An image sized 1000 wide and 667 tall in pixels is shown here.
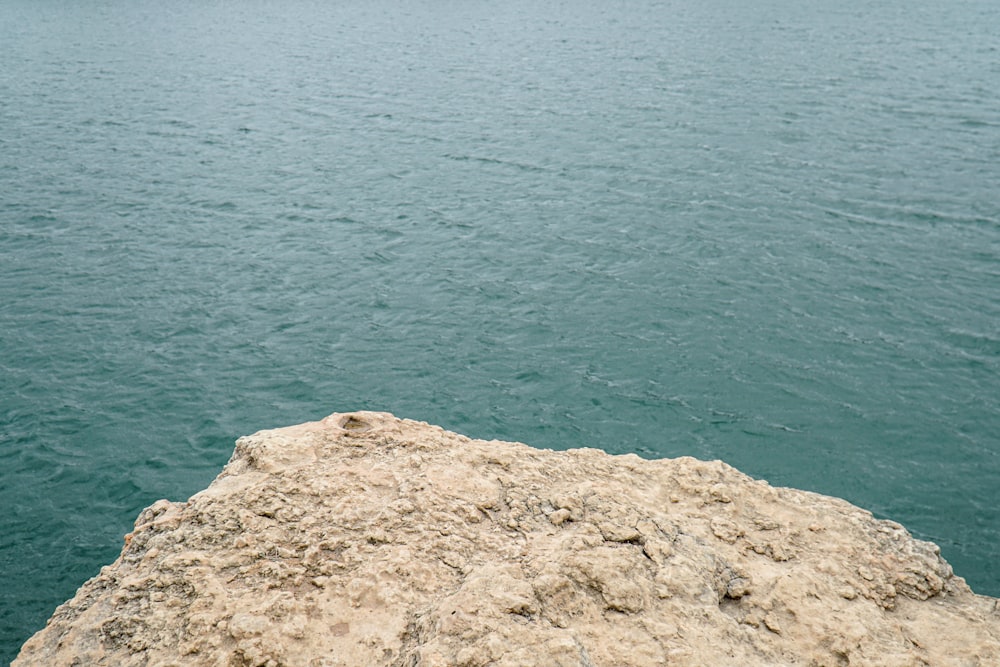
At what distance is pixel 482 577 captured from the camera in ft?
16.3

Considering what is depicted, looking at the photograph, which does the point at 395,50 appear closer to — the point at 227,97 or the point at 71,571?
the point at 227,97

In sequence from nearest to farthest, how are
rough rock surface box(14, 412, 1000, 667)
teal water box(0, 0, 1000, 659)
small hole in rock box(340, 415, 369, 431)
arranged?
rough rock surface box(14, 412, 1000, 667) → small hole in rock box(340, 415, 369, 431) → teal water box(0, 0, 1000, 659)

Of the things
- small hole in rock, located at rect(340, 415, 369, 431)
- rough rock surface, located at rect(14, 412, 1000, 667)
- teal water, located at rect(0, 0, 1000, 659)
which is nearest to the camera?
rough rock surface, located at rect(14, 412, 1000, 667)

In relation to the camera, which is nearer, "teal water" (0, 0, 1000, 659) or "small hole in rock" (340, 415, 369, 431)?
"small hole in rock" (340, 415, 369, 431)

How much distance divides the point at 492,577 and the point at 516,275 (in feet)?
51.9

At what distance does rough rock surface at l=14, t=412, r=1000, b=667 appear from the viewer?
468cm

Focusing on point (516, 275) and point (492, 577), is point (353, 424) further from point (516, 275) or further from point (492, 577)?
point (516, 275)

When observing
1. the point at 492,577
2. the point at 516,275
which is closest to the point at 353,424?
the point at 492,577

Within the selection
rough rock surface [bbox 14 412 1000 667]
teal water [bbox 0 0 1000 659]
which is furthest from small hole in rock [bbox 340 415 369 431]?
teal water [bbox 0 0 1000 659]

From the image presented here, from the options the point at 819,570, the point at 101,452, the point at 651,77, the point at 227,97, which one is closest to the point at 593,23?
the point at 651,77

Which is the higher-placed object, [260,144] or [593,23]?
[593,23]

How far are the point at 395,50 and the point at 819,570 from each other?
4274cm

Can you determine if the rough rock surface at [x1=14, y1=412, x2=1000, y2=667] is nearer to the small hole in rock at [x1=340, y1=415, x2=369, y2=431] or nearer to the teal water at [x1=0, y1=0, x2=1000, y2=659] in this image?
the small hole in rock at [x1=340, y1=415, x2=369, y2=431]

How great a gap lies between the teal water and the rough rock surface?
7806 millimetres
